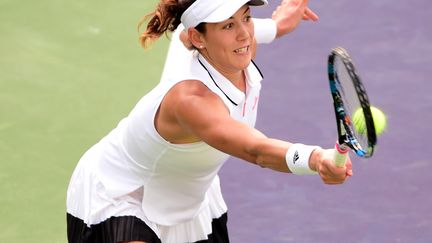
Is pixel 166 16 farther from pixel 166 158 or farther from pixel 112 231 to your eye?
pixel 112 231

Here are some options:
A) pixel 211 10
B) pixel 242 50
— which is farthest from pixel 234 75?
pixel 211 10

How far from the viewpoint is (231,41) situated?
209 inches

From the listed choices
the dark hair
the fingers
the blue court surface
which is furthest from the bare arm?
the blue court surface

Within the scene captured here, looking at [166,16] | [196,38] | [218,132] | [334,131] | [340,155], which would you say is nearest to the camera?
[340,155]

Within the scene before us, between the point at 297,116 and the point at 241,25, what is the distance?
2617 millimetres

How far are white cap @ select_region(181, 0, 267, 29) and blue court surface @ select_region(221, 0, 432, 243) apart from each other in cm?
190

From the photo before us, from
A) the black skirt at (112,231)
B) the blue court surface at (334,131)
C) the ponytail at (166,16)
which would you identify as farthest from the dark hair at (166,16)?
the blue court surface at (334,131)

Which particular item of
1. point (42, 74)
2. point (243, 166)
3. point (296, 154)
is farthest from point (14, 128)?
point (296, 154)

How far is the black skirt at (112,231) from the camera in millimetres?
5656

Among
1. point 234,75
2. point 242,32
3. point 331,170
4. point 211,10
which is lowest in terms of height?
point 234,75

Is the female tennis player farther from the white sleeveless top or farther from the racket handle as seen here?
the racket handle

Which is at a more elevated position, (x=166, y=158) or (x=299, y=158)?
(x=299, y=158)

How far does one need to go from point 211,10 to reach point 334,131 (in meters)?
2.53

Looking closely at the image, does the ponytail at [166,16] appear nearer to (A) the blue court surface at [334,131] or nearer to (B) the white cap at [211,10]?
(B) the white cap at [211,10]
